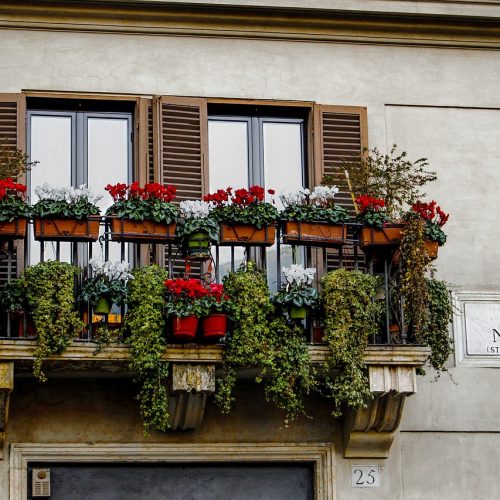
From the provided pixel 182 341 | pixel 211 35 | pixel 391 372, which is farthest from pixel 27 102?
pixel 391 372

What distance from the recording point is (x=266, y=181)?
15.4m

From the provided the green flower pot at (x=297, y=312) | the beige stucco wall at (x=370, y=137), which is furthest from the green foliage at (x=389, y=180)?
the green flower pot at (x=297, y=312)

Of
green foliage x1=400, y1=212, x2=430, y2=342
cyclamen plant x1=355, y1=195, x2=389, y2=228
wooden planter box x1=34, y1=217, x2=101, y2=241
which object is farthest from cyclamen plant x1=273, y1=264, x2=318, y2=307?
wooden planter box x1=34, y1=217, x2=101, y2=241

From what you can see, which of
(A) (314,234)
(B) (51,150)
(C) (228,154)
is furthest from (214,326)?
(B) (51,150)

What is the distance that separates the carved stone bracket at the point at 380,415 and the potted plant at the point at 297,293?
0.77 metres

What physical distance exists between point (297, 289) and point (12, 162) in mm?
2814

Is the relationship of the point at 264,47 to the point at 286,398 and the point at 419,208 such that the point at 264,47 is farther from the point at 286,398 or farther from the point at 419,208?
the point at 286,398

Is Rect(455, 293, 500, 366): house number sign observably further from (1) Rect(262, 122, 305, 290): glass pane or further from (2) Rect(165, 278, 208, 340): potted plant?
(2) Rect(165, 278, 208, 340): potted plant

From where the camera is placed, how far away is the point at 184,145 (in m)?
15.1

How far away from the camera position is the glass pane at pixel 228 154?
15.3 metres

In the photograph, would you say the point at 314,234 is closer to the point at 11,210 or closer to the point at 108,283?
the point at 108,283

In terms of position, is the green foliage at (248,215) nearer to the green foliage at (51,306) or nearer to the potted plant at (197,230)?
the potted plant at (197,230)

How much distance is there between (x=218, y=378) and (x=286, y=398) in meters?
0.63

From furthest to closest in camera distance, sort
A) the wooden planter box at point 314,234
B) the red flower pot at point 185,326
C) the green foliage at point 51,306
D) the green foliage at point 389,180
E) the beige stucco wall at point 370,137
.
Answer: the green foliage at point 389,180 < the beige stucco wall at point 370,137 < the wooden planter box at point 314,234 < the red flower pot at point 185,326 < the green foliage at point 51,306
